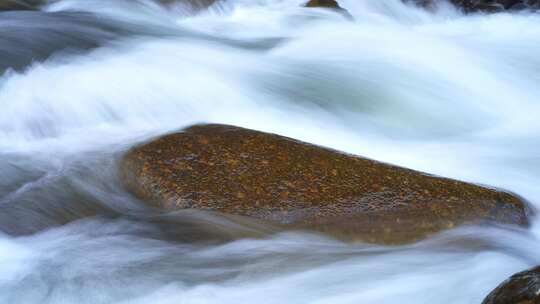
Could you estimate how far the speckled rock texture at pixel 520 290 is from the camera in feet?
7.47

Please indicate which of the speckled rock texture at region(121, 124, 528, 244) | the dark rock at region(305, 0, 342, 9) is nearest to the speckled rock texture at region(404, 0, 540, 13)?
the dark rock at region(305, 0, 342, 9)

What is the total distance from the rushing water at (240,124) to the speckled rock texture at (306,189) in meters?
0.09

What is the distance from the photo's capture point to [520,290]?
2.33 meters

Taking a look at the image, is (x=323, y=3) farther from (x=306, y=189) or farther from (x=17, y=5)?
(x=306, y=189)

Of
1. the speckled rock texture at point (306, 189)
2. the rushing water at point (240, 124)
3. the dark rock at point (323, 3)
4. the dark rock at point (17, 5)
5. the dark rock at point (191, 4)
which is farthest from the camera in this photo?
the dark rock at point (323, 3)

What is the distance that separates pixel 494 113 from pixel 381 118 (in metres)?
1.24

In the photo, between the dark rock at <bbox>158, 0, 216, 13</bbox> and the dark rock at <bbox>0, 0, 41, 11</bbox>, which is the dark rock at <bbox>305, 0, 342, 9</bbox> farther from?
the dark rock at <bbox>0, 0, 41, 11</bbox>

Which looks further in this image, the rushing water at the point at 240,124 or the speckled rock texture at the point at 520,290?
the rushing water at the point at 240,124

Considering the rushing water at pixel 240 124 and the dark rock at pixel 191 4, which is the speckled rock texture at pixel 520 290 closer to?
the rushing water at pixel 240 124

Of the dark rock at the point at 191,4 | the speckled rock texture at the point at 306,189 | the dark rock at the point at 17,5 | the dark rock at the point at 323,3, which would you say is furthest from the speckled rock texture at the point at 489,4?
the speckled rock texture at the point at 306,189

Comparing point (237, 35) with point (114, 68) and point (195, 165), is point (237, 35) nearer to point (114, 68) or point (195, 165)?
point (114, 68)

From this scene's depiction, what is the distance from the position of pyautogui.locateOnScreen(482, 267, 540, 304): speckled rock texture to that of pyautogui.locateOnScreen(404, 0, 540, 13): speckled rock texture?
31.1 feet

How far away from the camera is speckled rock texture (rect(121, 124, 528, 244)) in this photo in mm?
3455

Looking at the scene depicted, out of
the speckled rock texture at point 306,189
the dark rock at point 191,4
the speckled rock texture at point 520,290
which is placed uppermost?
the dark rock at point 191,4
